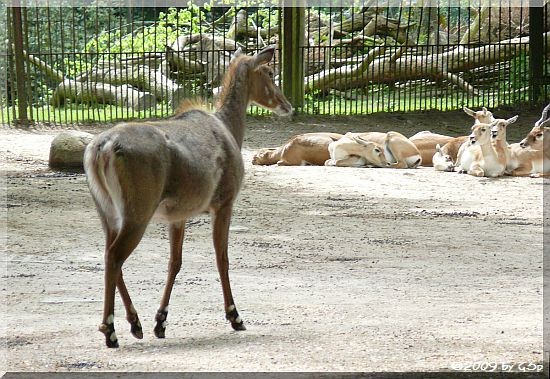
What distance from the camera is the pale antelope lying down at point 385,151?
13.8 m

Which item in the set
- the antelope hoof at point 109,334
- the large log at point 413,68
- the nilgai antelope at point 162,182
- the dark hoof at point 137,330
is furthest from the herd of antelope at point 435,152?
the antelope hoof at point 109,334

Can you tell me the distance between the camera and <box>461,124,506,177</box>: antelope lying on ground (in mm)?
13047

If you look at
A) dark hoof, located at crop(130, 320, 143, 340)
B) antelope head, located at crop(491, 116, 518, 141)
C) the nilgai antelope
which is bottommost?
dark hoof, located at crop(130, 320, 143, 340)

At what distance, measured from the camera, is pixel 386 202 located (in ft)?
36.6

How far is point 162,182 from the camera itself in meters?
5.41

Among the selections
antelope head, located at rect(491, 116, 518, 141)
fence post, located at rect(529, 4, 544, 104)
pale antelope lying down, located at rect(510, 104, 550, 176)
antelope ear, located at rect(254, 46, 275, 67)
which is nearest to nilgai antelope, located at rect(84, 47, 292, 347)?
antelope ear, located at rect(254, 46, 275, 67)

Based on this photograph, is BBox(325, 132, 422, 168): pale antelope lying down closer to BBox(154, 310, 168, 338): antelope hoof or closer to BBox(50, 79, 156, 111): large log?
BBox(50, 79, 156, 111): large log

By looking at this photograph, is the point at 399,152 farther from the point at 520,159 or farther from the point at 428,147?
the point at 520,159

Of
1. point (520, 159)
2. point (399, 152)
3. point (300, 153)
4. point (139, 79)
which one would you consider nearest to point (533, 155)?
point (520, 159)

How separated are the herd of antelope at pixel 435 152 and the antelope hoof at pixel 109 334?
847cm

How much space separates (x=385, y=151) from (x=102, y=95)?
6700 mm

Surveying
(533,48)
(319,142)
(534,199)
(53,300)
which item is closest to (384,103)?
(533,48)

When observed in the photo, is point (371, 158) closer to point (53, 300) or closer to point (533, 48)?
point (533, 48)

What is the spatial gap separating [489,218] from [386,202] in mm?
1324
